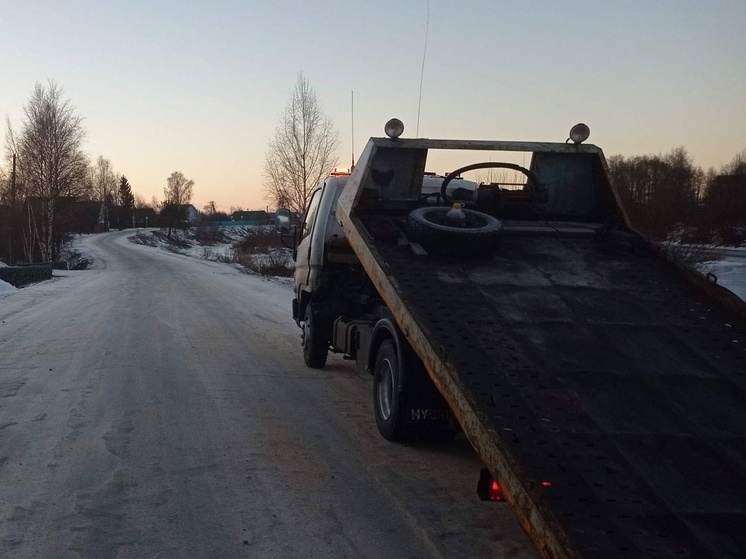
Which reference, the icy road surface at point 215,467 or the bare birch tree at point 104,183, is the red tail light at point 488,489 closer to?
the icy road surface at point 215,467

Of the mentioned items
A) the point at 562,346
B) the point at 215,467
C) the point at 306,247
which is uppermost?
the point at 306,247

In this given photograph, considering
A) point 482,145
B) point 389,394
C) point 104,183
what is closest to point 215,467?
point 389,394

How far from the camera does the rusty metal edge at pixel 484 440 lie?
2973 mm

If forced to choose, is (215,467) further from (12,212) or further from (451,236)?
(12,212)

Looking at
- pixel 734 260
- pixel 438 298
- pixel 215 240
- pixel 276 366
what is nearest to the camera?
pixel 438 298

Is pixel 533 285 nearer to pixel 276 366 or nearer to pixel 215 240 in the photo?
pixel 276 366

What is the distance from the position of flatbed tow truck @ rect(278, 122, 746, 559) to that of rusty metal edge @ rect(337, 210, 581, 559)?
0.03 ft

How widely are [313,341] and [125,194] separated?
129 meters

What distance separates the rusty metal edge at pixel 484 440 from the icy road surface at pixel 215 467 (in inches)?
32.2

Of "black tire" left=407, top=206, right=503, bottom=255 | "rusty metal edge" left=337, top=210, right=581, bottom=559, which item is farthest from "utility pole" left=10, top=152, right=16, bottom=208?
"rusty metal edge" left=337, top=210, right=581, bottom=559

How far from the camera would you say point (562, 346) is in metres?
4.52

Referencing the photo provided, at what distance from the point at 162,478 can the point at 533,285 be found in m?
2.90

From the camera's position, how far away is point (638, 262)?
19.6 feet

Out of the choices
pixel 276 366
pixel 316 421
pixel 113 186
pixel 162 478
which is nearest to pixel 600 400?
pixel 162 478
